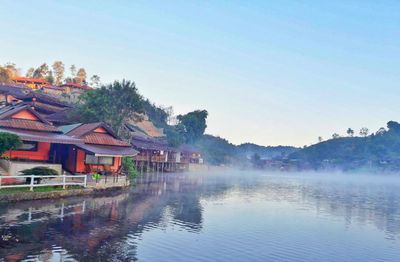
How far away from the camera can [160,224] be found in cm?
2164

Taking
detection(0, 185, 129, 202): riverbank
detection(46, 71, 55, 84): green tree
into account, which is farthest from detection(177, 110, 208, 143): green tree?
detection(0, 185, 129, 202): riverbank

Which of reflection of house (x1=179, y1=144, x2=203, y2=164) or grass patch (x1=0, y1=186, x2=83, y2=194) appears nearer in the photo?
grass patch (x1=0, y1=186, x2=83, y2=194)

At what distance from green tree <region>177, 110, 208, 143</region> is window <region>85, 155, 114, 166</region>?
96.3m

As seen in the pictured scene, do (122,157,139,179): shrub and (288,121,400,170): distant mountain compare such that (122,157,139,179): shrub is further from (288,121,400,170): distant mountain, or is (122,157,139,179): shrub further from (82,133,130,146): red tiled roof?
Answer: (288,121,400,170): distant mountain

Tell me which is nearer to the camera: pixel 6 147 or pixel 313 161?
pixel 6 147

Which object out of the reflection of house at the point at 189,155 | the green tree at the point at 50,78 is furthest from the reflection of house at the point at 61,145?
the green tree at the point at 50,78

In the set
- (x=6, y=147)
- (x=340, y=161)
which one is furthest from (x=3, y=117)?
(x=340, y=161)

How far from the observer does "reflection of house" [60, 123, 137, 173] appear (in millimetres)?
38491

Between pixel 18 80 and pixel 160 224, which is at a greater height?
pixel 18 80

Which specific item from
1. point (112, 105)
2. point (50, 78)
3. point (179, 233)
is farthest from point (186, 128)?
point (179, 233)

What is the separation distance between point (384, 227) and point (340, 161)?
530ft

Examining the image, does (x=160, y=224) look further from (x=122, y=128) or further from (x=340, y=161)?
(x=340, y=161)

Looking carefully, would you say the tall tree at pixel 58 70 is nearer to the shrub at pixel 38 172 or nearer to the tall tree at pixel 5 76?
the tall tree at pixel 5 76

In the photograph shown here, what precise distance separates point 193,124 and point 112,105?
254ft
